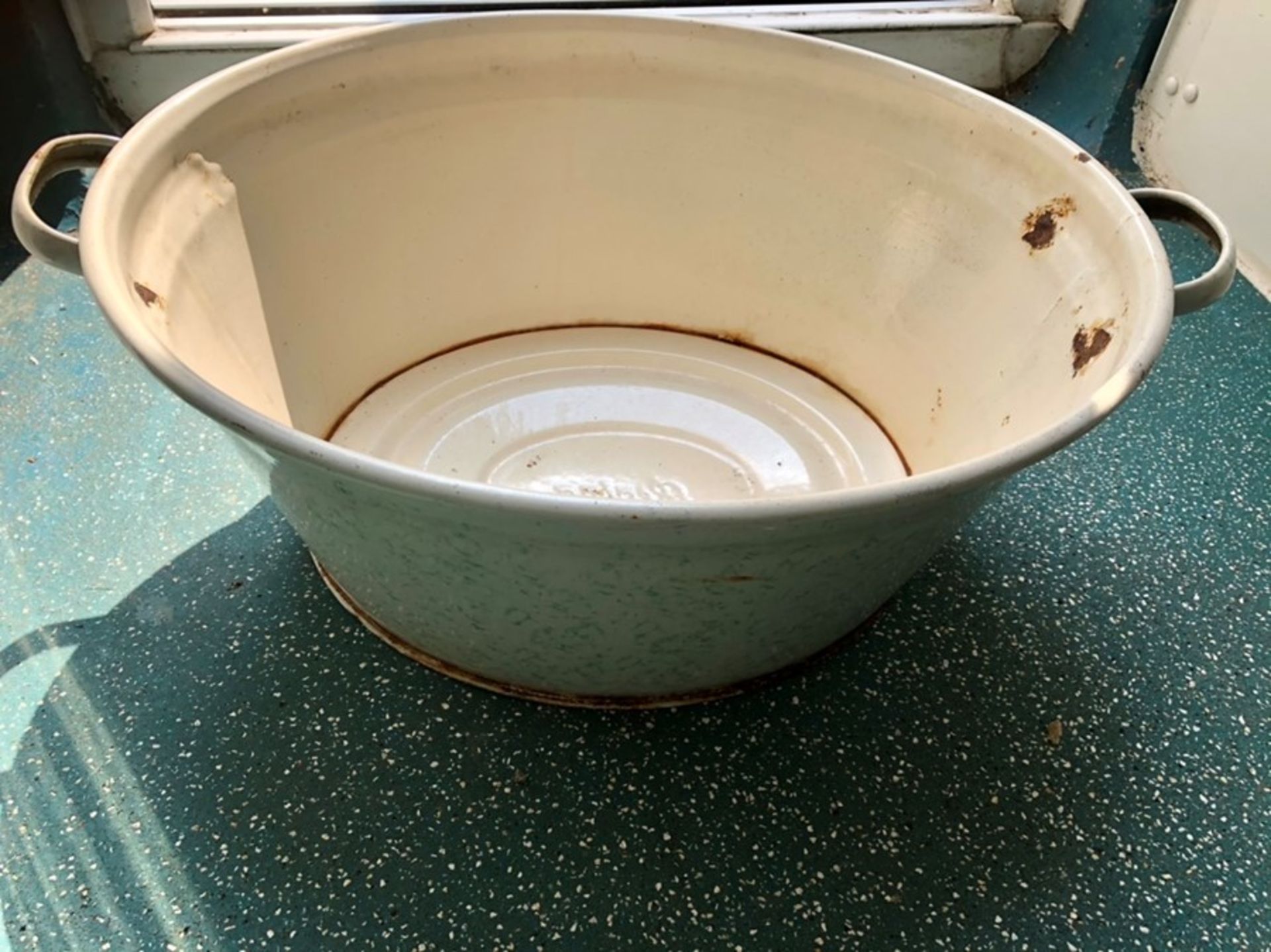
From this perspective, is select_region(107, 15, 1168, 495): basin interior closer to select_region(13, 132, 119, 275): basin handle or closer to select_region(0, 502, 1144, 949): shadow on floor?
select_region(13, 132, 119, 275): basin handle

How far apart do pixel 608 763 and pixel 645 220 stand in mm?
538

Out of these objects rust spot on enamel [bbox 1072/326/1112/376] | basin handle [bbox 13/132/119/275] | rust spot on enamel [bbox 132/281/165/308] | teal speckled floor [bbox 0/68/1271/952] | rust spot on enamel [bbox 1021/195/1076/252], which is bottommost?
teal speckled floor [bbox 0/68/1271/952]

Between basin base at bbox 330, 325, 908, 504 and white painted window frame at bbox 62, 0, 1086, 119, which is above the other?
white painted window frame at bbox 62, 0, 1086, 119

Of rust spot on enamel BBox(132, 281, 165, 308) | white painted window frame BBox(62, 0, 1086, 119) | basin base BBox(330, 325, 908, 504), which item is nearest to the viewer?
rust spot on enamel BBox(132, 281, 165, 308)

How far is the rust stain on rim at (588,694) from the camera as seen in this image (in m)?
0.69

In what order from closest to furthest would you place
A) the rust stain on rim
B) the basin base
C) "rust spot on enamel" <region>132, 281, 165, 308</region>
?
"rust spot on enamel" <region>132, 281, 165, 308</region> → the rust stain on rim → the basin base

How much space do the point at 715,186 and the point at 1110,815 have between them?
0.63 meters

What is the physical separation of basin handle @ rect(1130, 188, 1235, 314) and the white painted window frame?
0.53m

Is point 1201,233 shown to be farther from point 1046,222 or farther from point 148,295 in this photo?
point 148,295

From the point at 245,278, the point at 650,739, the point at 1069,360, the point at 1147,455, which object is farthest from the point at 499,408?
the point at 1147,455

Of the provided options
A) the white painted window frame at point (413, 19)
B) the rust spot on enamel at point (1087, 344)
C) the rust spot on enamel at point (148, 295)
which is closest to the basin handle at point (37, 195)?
the rust spot on enamel at point (148, 295)

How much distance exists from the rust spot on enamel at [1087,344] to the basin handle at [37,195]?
2.00 ft

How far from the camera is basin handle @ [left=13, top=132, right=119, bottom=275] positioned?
0.58 metres

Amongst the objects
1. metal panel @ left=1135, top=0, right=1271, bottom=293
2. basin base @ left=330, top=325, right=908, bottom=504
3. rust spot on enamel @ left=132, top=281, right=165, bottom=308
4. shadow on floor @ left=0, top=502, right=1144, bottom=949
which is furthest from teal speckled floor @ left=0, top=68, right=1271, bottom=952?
metal panel @ left=1135, top=0, right=1271, bottom=293
